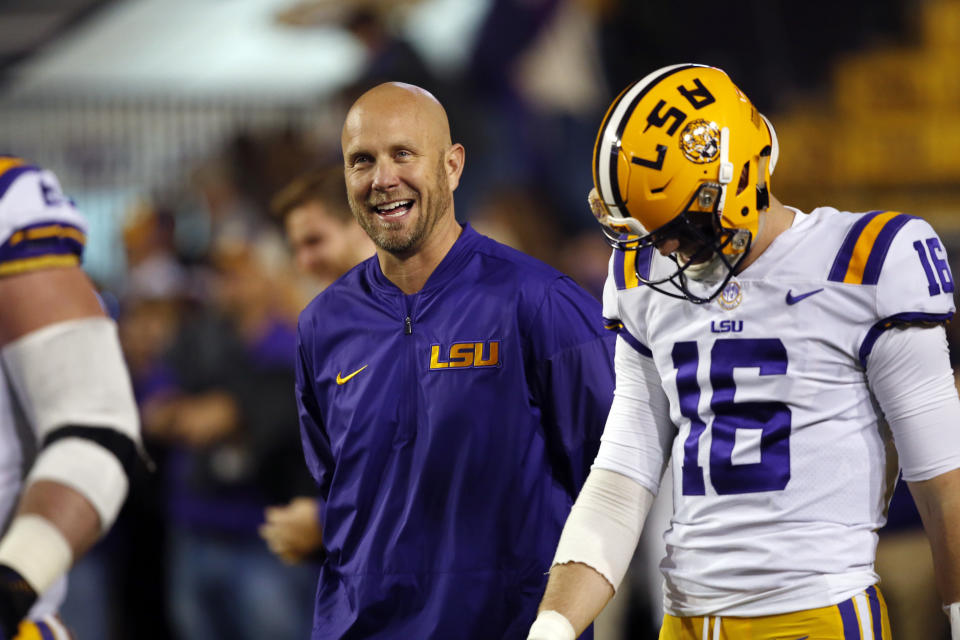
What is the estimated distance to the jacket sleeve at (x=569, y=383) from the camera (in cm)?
258

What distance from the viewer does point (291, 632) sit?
4.66 meters

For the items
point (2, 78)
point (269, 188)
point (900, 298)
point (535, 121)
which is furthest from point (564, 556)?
point (2, 78)

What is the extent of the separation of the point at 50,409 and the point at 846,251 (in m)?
1.40

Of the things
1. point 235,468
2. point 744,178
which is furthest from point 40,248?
point 235,468

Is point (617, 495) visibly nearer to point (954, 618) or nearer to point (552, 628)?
point (552, 628)

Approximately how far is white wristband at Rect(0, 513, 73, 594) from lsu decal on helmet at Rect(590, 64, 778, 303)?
3.60 feet

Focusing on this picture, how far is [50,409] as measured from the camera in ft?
7.16

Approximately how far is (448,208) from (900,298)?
1.02 m

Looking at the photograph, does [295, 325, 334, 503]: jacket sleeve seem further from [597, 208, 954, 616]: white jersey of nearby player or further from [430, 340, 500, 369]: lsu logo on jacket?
[597, 208, 954, 616]: white jersey of nearby player

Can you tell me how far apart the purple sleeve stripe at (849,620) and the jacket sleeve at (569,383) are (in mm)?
652

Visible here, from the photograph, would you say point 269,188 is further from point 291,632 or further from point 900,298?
point 900,298

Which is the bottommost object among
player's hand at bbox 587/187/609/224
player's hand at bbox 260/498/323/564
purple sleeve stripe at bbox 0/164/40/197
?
player's hand at bbox 260/498/323/564

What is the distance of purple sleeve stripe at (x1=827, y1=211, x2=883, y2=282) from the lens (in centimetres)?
214

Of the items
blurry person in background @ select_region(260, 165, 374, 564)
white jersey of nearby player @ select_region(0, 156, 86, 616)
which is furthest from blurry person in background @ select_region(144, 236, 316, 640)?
white jersey of nearby player @ select_region(0, 156, 86, 616)
